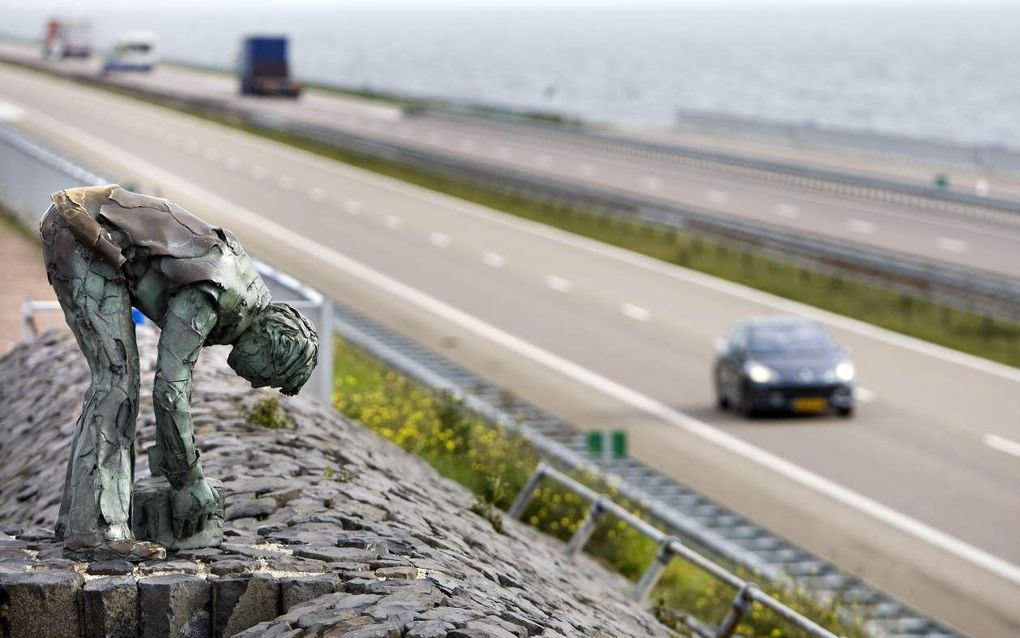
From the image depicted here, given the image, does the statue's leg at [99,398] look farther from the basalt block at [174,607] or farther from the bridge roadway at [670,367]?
the bridge roadway at [670,367]

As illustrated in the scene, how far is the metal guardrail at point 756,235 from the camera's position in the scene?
31969 millimetres

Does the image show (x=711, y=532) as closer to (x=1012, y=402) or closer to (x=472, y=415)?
(x=472, y=415)

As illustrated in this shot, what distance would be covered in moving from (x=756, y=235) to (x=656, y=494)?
20.0m

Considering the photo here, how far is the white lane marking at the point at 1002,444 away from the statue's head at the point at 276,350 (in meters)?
15.7

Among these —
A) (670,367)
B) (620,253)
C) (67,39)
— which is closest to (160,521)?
(670,367)

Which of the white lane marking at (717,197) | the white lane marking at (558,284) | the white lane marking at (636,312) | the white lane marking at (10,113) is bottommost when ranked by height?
the white lane marking at (10,113)

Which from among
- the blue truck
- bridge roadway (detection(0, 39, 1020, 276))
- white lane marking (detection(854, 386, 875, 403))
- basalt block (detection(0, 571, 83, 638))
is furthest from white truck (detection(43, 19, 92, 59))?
basalt block (detection(0, 571, 83, 638))

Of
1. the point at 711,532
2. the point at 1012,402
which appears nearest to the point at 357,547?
the point at 711,532

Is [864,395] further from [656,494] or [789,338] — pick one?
[656,494]

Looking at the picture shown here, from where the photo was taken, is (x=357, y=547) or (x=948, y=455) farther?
(x=948, y=455)

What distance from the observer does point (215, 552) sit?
862 cm

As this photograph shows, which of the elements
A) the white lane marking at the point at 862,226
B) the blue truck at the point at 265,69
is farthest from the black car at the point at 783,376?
the blue truck at the point at 265,69

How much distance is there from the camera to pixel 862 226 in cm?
4328

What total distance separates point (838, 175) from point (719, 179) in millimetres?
5282
